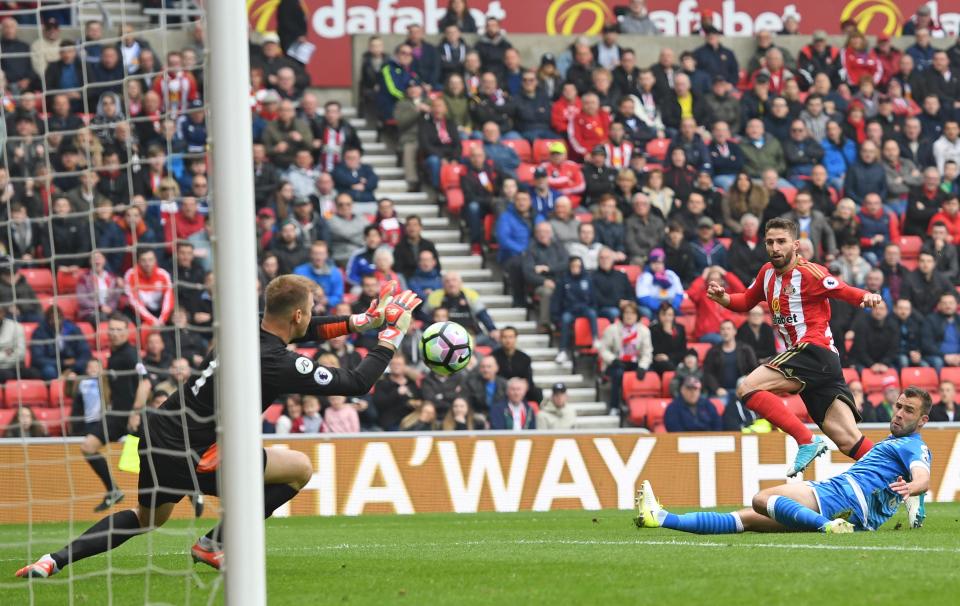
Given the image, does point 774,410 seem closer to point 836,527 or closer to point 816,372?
point 816,372

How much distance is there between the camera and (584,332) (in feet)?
59.7

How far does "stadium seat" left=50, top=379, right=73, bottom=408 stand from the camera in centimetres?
1490

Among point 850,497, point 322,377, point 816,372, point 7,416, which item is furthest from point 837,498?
point 7,416

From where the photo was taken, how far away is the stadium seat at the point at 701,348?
17.8 meters

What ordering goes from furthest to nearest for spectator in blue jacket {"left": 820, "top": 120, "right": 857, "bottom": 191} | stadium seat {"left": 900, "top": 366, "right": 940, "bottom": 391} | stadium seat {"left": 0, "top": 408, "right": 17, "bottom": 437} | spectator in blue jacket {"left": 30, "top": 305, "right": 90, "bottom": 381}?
spectator in blue jacket {"left": 820, "top": 120, "right": 857, "bottom": 191} → stadium seat {"left": 900, "top": 366, "right": 940, "bottom": 391} → stadium seat {"left": 0, "top": 408, "right": 17, "bottom": 437} → spectator in blue jacket {"left": 30, "top": 305, "right": 90, "bottom": 381}

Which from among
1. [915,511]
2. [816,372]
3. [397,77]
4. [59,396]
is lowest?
[59,396]

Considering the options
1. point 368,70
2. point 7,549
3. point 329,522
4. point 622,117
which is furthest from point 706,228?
point 7,549

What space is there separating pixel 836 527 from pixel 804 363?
202cm

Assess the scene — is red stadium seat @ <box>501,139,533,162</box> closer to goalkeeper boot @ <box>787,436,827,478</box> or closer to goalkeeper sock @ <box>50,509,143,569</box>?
goalkeeper boot @ <box>787,436,827,478</box>

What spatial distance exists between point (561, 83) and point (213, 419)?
14824mm

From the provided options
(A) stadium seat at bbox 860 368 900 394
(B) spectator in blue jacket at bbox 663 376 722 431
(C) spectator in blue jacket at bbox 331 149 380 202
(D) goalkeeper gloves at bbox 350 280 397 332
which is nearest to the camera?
(D) goalkeeper gloves at bbox 350 280 397 332

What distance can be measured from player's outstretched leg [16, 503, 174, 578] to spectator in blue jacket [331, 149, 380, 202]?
39.7 ft

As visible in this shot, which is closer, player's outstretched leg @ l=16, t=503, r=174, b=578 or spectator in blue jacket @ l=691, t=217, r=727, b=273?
player's outstretched leg @ l=16, t=503, r=174, b=578

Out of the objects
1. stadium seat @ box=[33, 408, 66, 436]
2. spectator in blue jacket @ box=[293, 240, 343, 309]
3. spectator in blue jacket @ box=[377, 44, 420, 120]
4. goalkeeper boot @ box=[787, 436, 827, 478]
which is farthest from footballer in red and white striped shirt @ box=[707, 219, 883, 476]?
spectator in blue jacket @ box=[377, 44, 420, 120]
